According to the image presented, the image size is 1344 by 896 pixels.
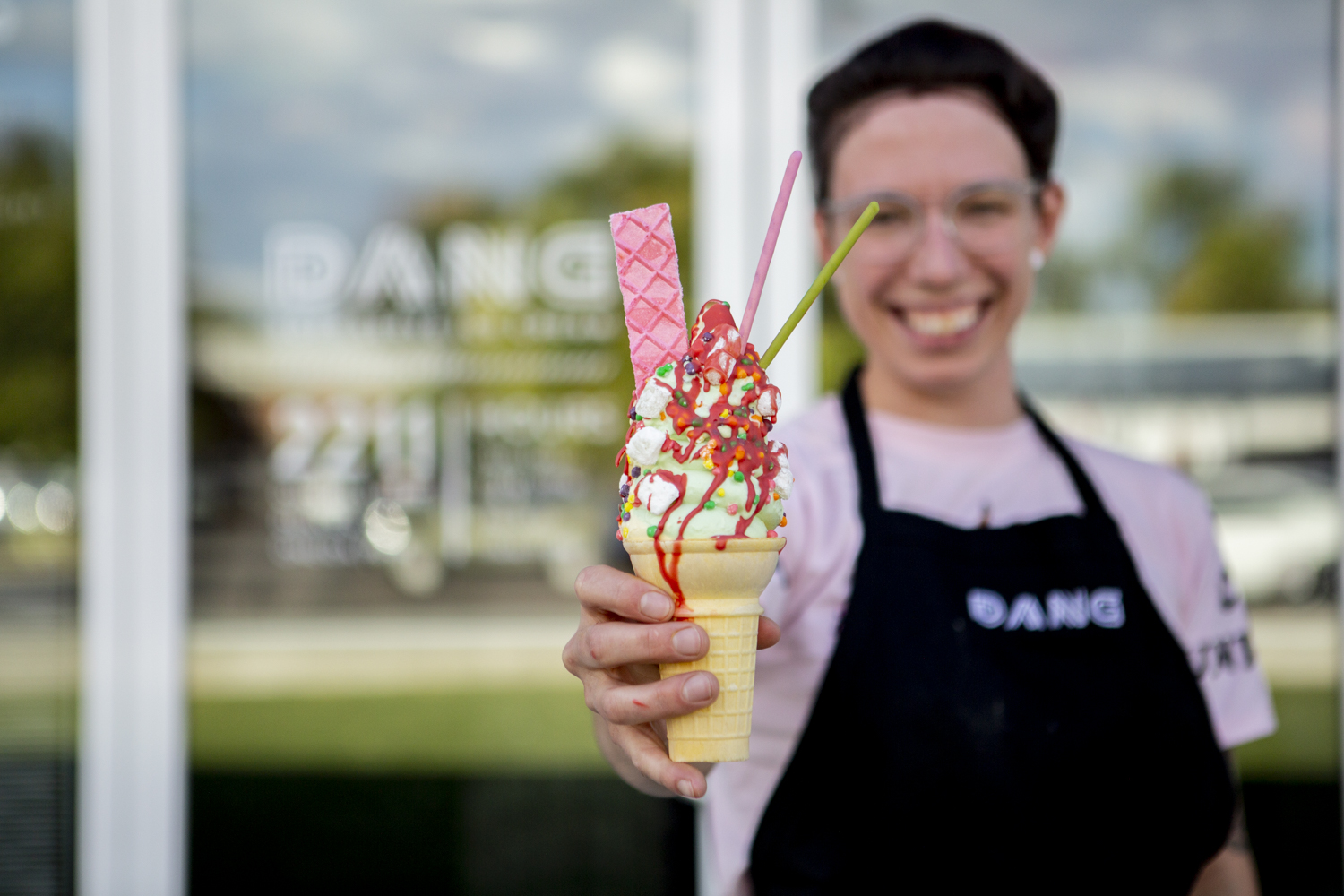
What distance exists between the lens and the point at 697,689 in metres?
1.11

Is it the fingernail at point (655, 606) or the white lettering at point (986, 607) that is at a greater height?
the fingernail at point (655, 606)

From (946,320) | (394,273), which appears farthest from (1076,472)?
(394,273)

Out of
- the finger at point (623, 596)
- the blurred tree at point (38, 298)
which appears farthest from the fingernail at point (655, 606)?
the blurred tree at point (38, 298)

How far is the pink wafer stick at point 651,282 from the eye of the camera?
1252mm

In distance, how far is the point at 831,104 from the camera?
5.65ft

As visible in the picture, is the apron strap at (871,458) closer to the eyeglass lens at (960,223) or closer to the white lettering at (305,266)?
the eyeglass lens at (960,223)

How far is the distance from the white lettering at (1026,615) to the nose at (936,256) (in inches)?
17.7

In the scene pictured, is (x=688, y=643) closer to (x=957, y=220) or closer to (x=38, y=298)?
(x=957, y=220)

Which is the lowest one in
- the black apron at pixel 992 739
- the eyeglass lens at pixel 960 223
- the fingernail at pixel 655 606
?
the black apron at pixel 992 739

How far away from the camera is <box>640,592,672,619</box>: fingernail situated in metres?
1.11

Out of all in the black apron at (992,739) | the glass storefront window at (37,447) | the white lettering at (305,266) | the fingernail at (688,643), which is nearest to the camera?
the fingernail at (688,643)

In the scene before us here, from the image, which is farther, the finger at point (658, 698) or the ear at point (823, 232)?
the ear at point (823, 232)

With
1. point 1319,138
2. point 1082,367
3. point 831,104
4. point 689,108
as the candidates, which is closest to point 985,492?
point 831,104

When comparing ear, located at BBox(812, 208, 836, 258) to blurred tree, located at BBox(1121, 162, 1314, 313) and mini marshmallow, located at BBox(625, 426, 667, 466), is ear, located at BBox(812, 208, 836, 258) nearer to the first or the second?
mini marshmallow, located at BBox(625, 426, 667, 466)
